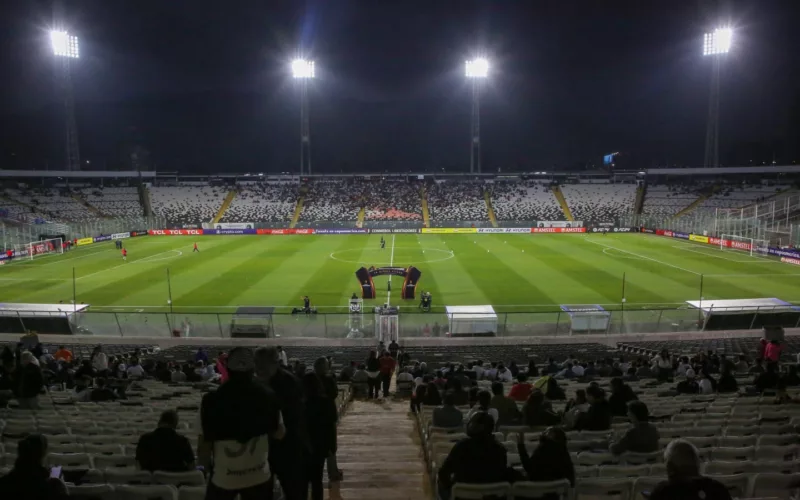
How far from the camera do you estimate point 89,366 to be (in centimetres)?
1306

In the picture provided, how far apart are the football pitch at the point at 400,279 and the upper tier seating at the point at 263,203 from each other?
18.5 m

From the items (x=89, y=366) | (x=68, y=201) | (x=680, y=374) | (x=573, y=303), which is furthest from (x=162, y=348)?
(x=68, y=201)

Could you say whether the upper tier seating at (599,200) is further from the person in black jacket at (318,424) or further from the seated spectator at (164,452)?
the seated spectator at (164,452)

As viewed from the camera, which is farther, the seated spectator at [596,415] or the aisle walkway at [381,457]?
the seated spectator at [596,415]

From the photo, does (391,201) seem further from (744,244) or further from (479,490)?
(479,490)

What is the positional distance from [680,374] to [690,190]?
77.3 metres

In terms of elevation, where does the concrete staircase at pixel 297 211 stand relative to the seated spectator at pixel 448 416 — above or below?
above

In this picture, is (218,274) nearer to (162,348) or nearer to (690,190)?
(162,348)

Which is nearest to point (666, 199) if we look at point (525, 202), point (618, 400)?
point (525, 202)

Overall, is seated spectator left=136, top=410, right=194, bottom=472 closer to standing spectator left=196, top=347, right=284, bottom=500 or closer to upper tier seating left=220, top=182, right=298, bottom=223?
standing spectator left=196, top=347, right=284, bottom=500

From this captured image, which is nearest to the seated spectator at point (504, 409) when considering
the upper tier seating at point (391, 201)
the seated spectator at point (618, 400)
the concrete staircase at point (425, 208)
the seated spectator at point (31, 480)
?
the seated spectator at point (618, 400)

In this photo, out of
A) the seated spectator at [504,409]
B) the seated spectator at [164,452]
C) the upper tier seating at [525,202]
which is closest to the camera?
the seated spectator at [164,452]

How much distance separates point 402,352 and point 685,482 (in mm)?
16594

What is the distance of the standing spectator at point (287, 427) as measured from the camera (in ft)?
16.4
